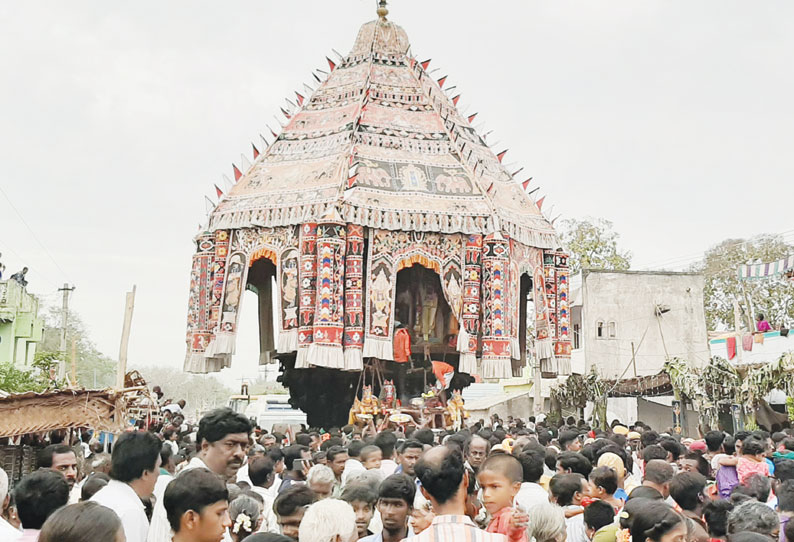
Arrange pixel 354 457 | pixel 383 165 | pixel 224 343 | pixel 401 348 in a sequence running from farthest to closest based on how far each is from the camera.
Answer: pixel 383 165 → pixel 224 343 → pixel 401 348 → pixel 354 457

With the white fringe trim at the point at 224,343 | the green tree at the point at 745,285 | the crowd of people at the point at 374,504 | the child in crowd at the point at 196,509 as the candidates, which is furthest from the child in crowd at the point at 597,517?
the green tree at the point at 745,285

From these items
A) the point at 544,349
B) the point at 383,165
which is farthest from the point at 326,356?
the point at 544,349

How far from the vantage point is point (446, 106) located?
24.1m

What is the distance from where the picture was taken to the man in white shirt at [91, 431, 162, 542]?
4367mm

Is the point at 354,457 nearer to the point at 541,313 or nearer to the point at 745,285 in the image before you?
the point at 541,313

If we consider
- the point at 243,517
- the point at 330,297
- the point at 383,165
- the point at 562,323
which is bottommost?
the point at 243,517

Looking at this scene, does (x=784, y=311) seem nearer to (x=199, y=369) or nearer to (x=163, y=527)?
(x=199, y=369)

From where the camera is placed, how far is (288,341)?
20188 millimetres

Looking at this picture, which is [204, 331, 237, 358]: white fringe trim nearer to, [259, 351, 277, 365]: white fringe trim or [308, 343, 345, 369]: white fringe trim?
[308, 343, 345, 369]: white fringe trim

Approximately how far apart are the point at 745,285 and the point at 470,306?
22.0 m

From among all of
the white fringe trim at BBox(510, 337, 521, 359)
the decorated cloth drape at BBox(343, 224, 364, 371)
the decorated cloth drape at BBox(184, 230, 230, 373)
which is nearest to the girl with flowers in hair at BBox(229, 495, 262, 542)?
the decorated cloth drape at BBox(343, 224, 364, 371)

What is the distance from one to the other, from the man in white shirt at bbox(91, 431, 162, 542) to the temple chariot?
14.5 meters

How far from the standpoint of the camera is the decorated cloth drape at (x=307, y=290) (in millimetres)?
19938

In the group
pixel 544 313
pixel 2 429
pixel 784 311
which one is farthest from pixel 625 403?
pixel 2 429
